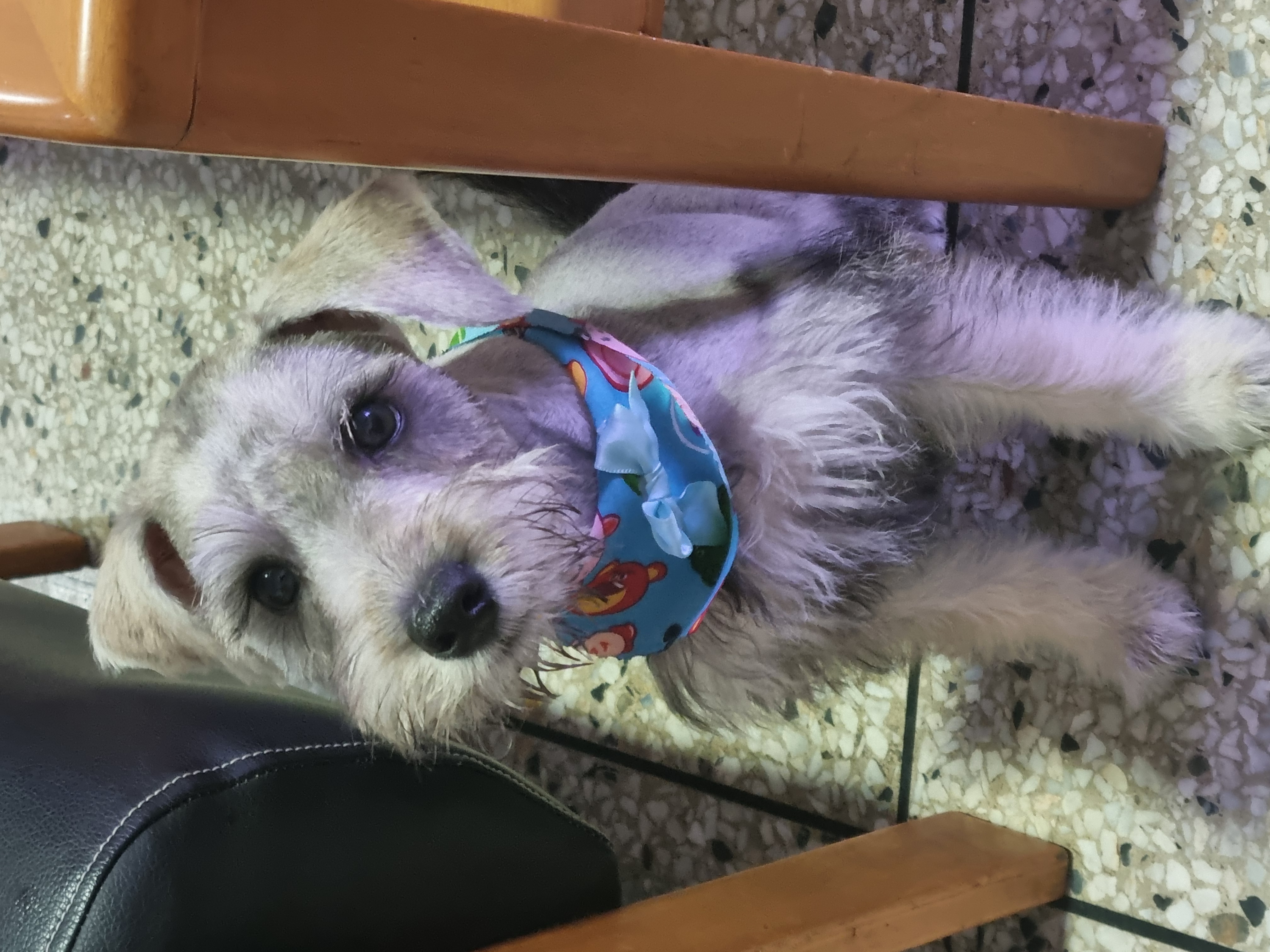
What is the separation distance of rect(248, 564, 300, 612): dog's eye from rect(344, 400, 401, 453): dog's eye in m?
0.18

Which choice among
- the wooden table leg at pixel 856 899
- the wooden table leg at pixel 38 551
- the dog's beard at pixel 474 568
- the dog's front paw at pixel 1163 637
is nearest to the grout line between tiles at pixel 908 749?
the wooden table leg at pixel 856 899

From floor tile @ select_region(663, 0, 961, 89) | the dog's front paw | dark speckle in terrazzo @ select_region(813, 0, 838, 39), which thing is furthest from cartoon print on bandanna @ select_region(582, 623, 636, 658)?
dark speckle in terrazzo @ select_region(813, 0, 838, 39)

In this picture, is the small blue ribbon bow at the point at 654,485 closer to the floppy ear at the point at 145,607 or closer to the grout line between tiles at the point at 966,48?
the floppy ear at the point at 145,607

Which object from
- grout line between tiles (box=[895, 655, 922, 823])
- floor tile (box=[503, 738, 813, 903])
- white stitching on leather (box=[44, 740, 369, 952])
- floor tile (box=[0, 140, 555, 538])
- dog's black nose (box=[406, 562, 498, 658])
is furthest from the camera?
floor tile (box=[0, 140, 555, 538])

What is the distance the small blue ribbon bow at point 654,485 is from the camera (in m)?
1.16

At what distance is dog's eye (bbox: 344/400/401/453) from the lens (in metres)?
1.23

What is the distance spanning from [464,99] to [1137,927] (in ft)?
4.87

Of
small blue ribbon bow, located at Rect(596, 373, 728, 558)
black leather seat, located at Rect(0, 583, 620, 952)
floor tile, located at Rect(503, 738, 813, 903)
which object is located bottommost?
floor tile, located at Rect(503, 738, 813, 903)

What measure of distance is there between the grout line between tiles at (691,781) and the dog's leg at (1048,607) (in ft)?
1.64

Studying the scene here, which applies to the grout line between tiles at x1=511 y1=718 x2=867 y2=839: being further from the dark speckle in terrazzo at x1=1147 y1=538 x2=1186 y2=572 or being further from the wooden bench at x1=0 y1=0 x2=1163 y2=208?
the wooden bench at x1=0 y1=0 x2=1163 y2=208

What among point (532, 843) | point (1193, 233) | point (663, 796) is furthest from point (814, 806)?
point (1193, 233)

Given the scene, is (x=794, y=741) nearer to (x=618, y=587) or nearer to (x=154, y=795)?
(x=618, y=587)

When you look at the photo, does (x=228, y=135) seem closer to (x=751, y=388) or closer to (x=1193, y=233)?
(x=751, y=388)

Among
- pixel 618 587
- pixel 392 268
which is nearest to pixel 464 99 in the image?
pixel 392 268
